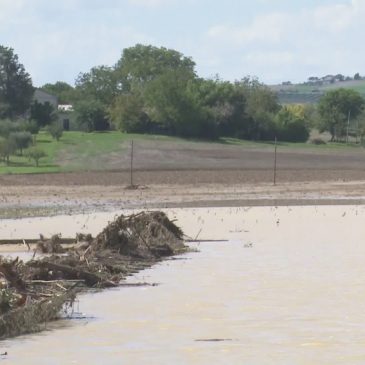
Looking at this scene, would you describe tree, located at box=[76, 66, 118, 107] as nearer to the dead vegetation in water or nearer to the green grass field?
the green grass field

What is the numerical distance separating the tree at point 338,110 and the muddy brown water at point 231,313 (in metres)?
81.6

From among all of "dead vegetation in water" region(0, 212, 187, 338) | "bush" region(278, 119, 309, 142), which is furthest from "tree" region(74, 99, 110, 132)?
"dead vegetation in water" region(0, 212, 187, 338)

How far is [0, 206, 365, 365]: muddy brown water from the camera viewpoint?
1316 cm

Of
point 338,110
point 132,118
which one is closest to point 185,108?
point 132,118

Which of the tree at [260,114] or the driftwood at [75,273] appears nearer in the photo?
the driftwood at [75,273]

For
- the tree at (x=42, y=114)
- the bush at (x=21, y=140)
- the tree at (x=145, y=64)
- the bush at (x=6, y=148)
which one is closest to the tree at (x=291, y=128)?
the tree at (x=42, y=114)

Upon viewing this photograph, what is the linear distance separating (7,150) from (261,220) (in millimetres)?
30060

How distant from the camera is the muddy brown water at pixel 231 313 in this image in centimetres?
1316

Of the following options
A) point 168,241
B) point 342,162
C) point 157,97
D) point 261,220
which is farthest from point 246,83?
point 168,241

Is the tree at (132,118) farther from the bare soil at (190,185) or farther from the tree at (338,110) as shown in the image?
the tree at (338,110)

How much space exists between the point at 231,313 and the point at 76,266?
3594 millimetres

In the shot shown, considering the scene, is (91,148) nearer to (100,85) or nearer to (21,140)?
(21,140)

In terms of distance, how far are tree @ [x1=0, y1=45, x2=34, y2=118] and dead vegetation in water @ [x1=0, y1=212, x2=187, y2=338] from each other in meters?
71.8

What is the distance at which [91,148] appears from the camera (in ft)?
208
